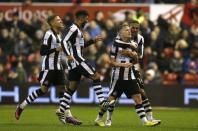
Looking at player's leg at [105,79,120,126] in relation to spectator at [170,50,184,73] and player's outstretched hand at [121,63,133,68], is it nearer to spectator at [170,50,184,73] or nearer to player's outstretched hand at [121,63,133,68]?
player's outstretched hand at [121,63,133,68]

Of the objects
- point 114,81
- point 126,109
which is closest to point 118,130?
point 114,81

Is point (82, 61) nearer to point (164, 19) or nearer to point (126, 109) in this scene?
point (126, 109)

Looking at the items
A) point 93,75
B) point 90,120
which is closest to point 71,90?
point 93,75

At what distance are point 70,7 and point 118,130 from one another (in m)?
15.1

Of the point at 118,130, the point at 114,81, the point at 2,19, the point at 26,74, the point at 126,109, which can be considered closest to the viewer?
the point at 118,130

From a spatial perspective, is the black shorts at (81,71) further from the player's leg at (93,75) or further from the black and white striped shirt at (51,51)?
the black and white striped shirt at (51,51)

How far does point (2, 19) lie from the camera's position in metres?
30.6

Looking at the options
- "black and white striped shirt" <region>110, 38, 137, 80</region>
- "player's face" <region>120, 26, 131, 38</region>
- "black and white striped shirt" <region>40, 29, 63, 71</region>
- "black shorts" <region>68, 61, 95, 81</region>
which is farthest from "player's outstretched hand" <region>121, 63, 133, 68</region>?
"black and white striped shirt" <region>40, 29, 63, 71</region>

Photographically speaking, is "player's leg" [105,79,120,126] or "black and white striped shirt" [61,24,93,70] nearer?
"player's leg" [105,79,120,126]

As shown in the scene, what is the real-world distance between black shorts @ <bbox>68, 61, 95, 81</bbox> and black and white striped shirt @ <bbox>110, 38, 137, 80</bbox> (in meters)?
0.56

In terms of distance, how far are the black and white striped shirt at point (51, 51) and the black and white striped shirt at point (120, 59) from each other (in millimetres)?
1550

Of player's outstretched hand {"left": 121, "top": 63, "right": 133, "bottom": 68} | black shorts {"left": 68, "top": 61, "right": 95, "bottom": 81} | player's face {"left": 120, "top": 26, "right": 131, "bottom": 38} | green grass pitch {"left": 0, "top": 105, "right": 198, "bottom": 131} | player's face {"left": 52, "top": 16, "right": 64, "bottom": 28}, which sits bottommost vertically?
green grass pitch {"left": 0, "top": 105, "right": 198, "bottom": 131}

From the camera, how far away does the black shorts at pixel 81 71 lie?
1848 centimetres

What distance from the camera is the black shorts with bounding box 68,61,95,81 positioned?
18484mm
